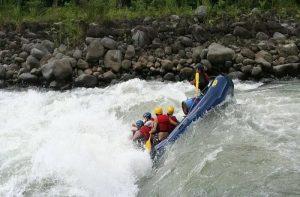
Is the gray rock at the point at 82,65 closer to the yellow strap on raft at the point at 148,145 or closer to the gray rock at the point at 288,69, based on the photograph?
the gray rock at the point at 288,69

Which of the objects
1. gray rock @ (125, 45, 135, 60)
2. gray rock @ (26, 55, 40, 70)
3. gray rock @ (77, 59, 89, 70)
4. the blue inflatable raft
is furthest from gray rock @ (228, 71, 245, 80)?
gray rock @ (26, 55, 40, 70)

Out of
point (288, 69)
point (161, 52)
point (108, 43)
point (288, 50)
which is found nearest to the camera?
point (288, 69)

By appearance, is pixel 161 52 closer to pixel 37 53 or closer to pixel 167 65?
pixel 167 65

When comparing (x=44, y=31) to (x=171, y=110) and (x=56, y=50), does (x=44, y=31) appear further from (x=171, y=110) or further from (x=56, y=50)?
(x=171, y=110)

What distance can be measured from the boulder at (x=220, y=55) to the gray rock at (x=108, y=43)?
3455 mm

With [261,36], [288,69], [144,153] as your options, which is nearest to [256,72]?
[288,69]

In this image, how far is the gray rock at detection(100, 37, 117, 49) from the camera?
16570mm

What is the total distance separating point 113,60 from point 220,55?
3588 millimetres

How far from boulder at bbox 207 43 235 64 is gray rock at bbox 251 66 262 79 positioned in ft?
2.75

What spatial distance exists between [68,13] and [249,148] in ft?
45.1

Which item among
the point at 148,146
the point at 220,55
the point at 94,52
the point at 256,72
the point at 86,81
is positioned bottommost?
the point at 86,81

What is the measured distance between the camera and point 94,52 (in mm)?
16359

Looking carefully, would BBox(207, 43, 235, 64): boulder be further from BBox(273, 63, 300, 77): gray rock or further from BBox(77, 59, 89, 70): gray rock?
BBox(77, 59, 89, 70): gray rock

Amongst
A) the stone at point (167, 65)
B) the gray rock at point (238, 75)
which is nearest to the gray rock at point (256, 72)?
the gray rock at point (238, 75)
